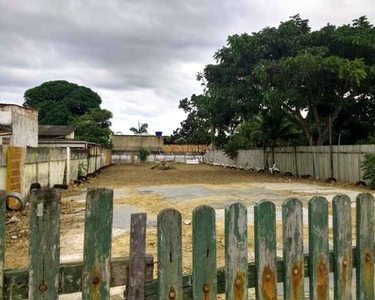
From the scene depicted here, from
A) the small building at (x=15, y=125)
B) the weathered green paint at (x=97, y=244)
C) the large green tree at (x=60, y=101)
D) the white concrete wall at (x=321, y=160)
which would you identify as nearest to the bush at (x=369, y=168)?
the white concrete wall at (x=321, y=160)

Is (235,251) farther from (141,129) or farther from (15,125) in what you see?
(141,129)

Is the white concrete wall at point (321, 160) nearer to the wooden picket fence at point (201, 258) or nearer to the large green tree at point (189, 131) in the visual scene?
the wooden picket fence at point (201, 258)

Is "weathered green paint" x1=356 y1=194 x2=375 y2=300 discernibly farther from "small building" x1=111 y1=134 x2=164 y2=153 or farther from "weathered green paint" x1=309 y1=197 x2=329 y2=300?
"small building" x1=111 y1=134 x2=164 y2=153

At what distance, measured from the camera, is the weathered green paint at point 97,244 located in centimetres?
172

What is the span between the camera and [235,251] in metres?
1.96

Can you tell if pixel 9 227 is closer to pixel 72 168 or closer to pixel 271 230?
pixel 271 230

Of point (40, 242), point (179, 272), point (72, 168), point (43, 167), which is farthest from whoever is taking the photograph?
point (72, 168)

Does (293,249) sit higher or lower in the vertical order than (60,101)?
lower

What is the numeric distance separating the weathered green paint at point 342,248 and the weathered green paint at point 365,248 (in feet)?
0.31

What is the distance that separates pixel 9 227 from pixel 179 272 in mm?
5331

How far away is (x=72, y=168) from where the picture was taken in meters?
15.5

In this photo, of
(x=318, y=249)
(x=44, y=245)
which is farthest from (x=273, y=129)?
(x=44, y=245)

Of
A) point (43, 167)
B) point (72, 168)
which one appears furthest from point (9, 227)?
point (72, 168)

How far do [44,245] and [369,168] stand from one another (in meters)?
13.7
